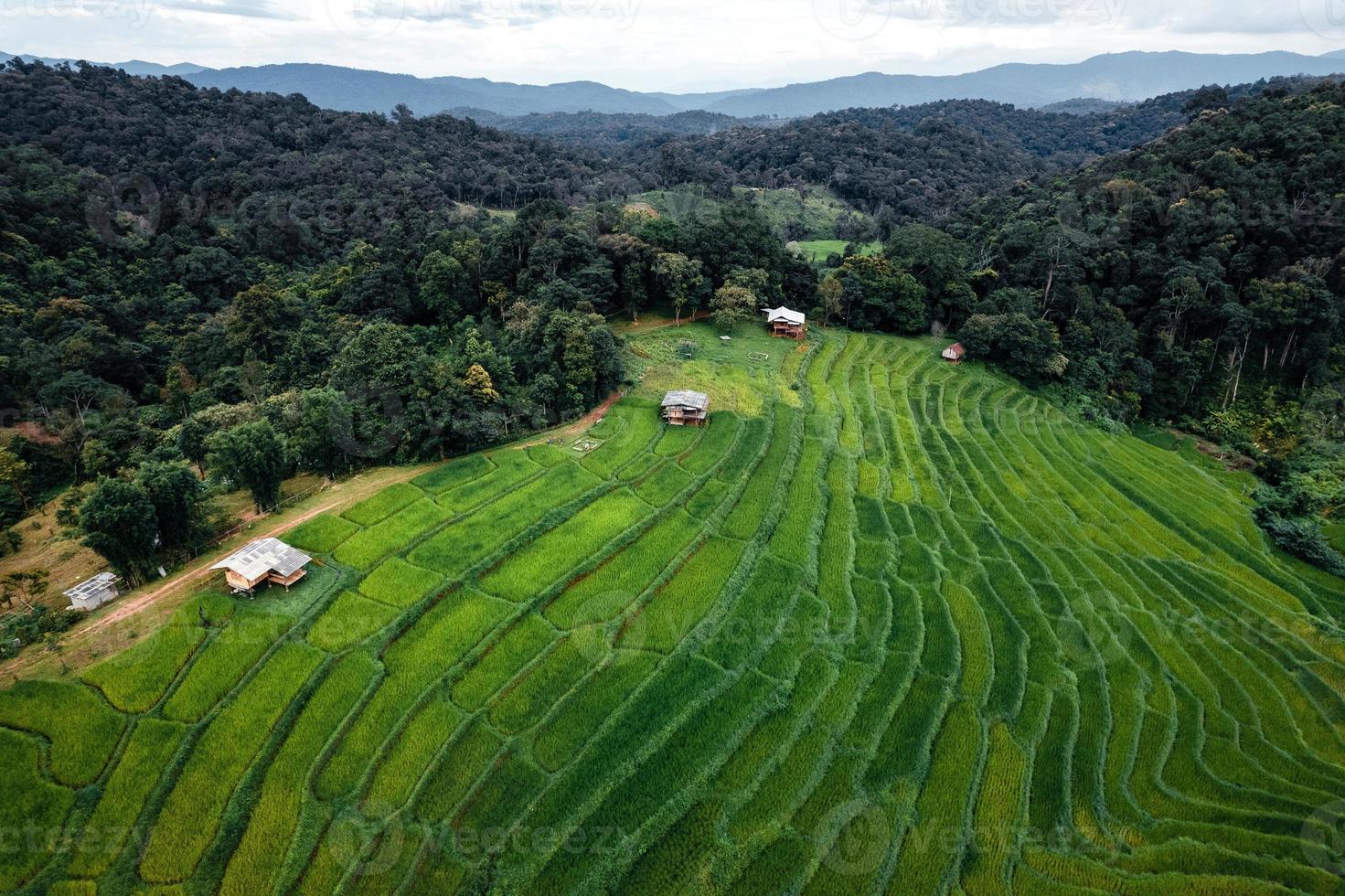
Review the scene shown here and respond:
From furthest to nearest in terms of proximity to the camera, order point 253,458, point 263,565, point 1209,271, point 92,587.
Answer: point 1209,271 → point 253,458 → point 263,565 → point 92,587

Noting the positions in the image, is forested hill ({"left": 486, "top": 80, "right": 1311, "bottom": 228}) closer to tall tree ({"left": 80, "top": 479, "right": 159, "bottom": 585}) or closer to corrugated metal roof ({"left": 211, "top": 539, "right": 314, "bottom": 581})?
corrugated metal roof ({"left": 211, "top": 539, "right": 314, "bottom": 581})

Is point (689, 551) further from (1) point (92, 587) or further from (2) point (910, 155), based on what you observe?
(2) point (910, 155)

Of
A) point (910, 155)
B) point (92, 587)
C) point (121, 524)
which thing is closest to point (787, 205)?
point (910, 155)

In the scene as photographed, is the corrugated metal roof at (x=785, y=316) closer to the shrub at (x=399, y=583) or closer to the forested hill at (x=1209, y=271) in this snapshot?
the forested hill at (x=1209, y=271)

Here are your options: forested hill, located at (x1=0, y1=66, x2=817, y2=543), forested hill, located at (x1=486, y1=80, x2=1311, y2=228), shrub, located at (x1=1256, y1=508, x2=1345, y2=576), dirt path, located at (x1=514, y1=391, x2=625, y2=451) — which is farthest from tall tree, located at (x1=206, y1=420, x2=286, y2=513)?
forested hill, located at (x1=486, y1=80, x2=1311, y2=228)

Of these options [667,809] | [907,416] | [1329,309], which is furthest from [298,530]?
[1329,309]

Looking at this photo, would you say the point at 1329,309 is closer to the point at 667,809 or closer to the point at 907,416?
the point at 907,416
